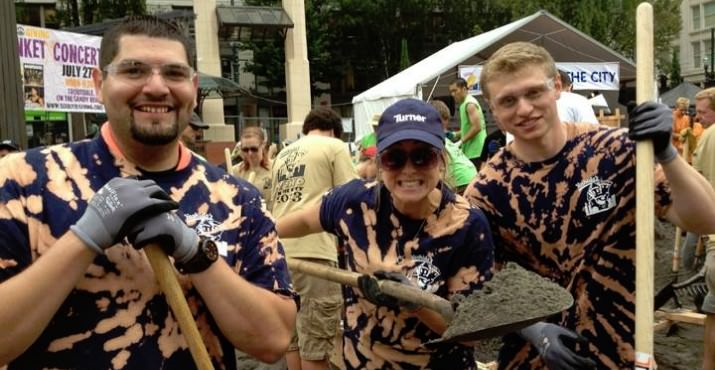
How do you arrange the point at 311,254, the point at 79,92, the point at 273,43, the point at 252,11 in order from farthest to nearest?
the point at 273,43, the point at 252,11, the point at 79,92, the point at 311,254

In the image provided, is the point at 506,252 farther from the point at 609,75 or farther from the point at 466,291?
the point at 609,75

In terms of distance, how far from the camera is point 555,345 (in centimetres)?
222

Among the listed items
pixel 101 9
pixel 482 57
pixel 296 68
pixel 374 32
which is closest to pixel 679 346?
pixel 482 57

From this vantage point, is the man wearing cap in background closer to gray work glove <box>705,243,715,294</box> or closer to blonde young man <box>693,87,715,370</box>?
blonde young man <box>693,87,715,370</box>

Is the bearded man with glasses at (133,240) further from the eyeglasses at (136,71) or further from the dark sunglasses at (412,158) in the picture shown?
the dark sunglasses at (412,158)

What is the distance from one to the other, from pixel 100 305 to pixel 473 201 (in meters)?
1.55

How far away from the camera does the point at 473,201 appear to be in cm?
265

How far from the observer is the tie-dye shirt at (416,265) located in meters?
2.44

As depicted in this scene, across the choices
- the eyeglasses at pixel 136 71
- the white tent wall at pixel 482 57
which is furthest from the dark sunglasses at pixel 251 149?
the white tent wall at pixel 482 57

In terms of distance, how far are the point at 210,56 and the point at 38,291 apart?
26.6m

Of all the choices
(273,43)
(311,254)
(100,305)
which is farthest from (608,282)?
(273,43)

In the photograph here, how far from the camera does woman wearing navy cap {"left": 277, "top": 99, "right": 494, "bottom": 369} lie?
244 cm

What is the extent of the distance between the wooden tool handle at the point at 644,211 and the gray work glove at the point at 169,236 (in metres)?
1.41

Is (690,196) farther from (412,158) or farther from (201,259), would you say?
(201,259)
